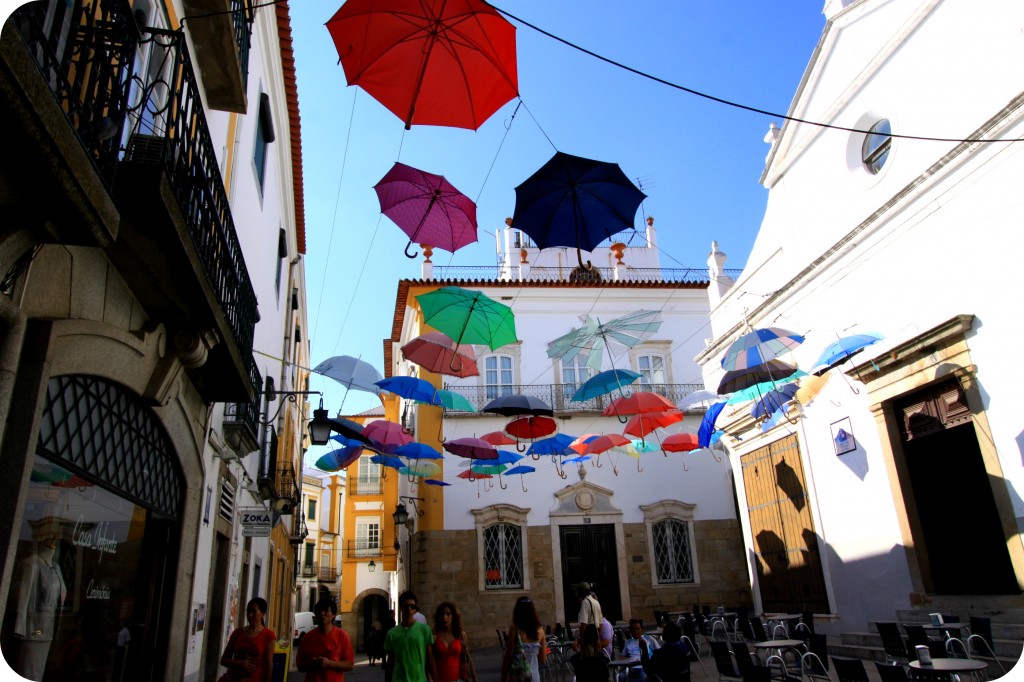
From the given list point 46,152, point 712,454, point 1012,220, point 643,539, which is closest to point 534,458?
point 643,539

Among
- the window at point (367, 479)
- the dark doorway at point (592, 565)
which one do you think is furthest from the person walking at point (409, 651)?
the window at point (367, 479)

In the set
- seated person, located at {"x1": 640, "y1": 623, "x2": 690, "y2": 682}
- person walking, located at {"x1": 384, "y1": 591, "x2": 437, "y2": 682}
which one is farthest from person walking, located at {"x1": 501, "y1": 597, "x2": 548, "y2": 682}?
seated person, located at {"x1": 640, "y1": 623, "x2": 690, "y2": 682}

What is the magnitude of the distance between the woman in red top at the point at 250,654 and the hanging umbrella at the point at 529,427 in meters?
10.3

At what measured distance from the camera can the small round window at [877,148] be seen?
11.0 m

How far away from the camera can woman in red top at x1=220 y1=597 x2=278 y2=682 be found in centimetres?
567

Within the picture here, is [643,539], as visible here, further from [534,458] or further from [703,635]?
[703,635]

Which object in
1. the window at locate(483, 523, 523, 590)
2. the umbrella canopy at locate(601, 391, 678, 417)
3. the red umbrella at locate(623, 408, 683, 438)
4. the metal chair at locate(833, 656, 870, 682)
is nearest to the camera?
the metal chair at locate(833, 656, 870, 682)

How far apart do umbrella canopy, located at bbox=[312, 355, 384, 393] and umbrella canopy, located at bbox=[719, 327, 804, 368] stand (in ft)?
19.3

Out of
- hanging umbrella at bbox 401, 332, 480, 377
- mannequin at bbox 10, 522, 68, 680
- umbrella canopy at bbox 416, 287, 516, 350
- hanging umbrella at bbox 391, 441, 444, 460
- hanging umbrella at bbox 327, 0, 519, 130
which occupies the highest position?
hanging umbrella at bbox 327, 0, 519, 130

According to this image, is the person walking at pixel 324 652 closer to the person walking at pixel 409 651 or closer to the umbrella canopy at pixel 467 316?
the person walking at pixel 409 651

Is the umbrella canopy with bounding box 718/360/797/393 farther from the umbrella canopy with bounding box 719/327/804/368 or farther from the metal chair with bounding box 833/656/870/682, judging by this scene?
the metal chair with bounding box 833/656/870/682

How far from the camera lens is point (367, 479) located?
37.8 metres

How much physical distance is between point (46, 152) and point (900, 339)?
10599 mm

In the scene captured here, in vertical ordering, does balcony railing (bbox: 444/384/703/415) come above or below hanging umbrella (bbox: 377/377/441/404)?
above
